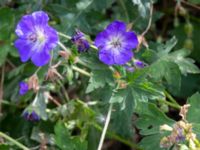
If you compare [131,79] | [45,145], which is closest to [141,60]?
[131,79]

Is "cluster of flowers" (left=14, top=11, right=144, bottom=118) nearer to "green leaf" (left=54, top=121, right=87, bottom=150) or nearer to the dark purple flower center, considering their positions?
the dark purple flower center

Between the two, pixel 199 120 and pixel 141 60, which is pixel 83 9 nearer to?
pixel 141 60

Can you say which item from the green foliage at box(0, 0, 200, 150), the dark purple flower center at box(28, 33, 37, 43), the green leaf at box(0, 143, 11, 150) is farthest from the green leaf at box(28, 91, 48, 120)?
the dark purple flower center at box(28, 33, 37, 43)

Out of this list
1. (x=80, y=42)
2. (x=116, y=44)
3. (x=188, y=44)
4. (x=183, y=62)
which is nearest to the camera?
(x=80, y=42)

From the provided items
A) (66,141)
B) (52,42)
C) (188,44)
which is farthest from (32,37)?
(188,44)

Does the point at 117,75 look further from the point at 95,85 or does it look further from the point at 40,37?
the point at 40,37

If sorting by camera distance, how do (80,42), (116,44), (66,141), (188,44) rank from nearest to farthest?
(80,42) < (66,141) < (116,44) < (188,44)
